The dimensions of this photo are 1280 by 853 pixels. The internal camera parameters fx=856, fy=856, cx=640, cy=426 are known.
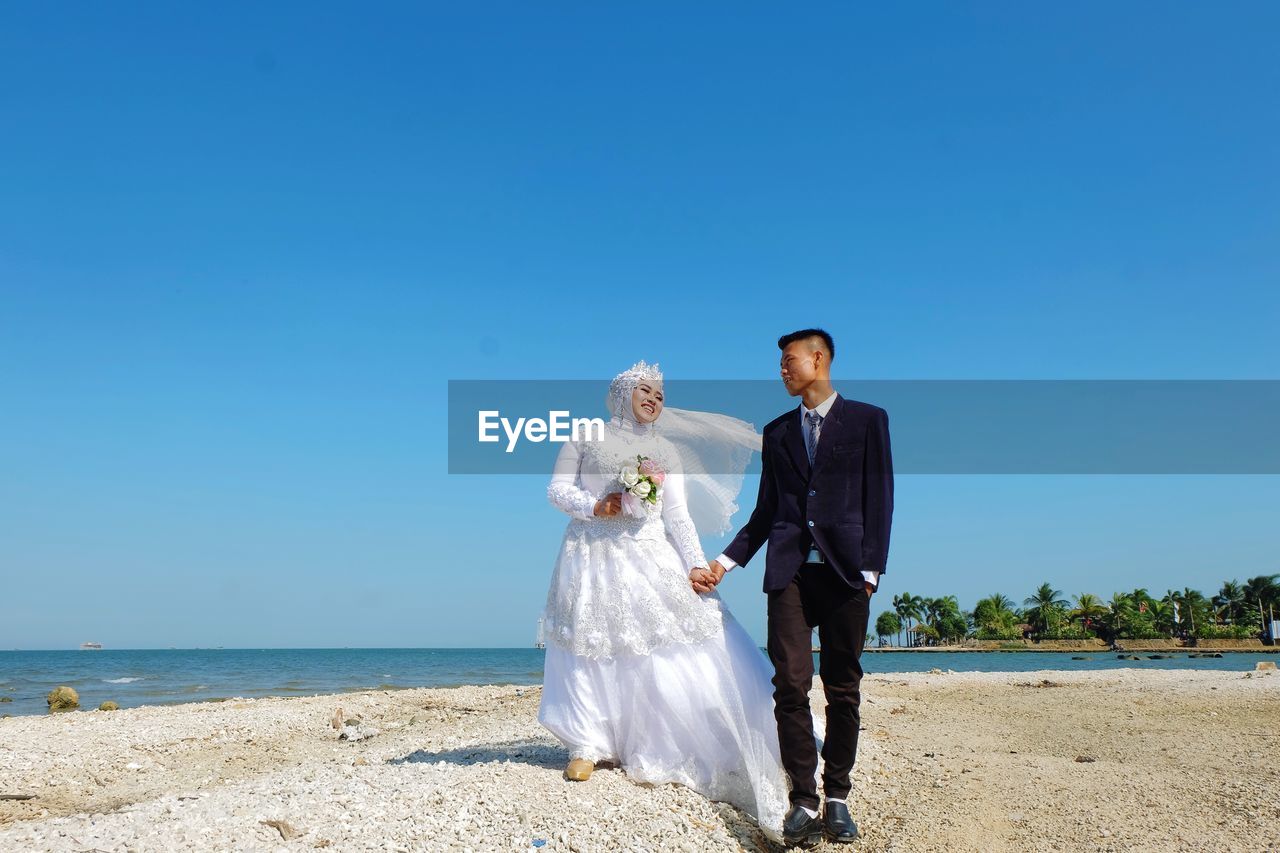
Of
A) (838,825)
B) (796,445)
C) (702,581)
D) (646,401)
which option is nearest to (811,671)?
(838,825)

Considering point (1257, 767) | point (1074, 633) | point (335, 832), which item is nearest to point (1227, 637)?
point (1074, 633)

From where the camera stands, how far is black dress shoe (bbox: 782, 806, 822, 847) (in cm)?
424

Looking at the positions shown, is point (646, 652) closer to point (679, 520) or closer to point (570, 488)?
point (679, 520)

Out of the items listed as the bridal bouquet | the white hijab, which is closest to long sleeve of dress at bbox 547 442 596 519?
the bridal bouquet

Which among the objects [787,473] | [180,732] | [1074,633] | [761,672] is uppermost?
[787,473]

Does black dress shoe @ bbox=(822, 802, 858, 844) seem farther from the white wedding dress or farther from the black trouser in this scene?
the white wedding dress

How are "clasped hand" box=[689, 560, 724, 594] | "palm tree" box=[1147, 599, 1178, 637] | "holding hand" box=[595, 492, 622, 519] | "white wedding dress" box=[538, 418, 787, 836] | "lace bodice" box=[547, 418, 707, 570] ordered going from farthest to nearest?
1. "palm tree" box=[1147, 599, 1178, 637]
2. "lace bodice" box=[547, 418, 707, 570]
3. "holding hand" box=[595, 492, 622, 519]
4. "clasped hand" box=[689, 560, 724, 594]
5. "white wedding dress" box=[538, 418, 787, 836]

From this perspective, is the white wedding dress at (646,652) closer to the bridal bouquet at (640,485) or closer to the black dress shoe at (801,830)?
the bridal bouquet at (640,485)

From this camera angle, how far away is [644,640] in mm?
5043

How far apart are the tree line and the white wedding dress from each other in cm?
9006

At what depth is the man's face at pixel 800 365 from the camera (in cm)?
466

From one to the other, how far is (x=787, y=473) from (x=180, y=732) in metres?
10.5

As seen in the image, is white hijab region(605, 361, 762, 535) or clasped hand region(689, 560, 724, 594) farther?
white hijab region(605, 361, 762, 535)

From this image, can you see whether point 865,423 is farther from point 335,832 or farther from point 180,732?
point 180,732
